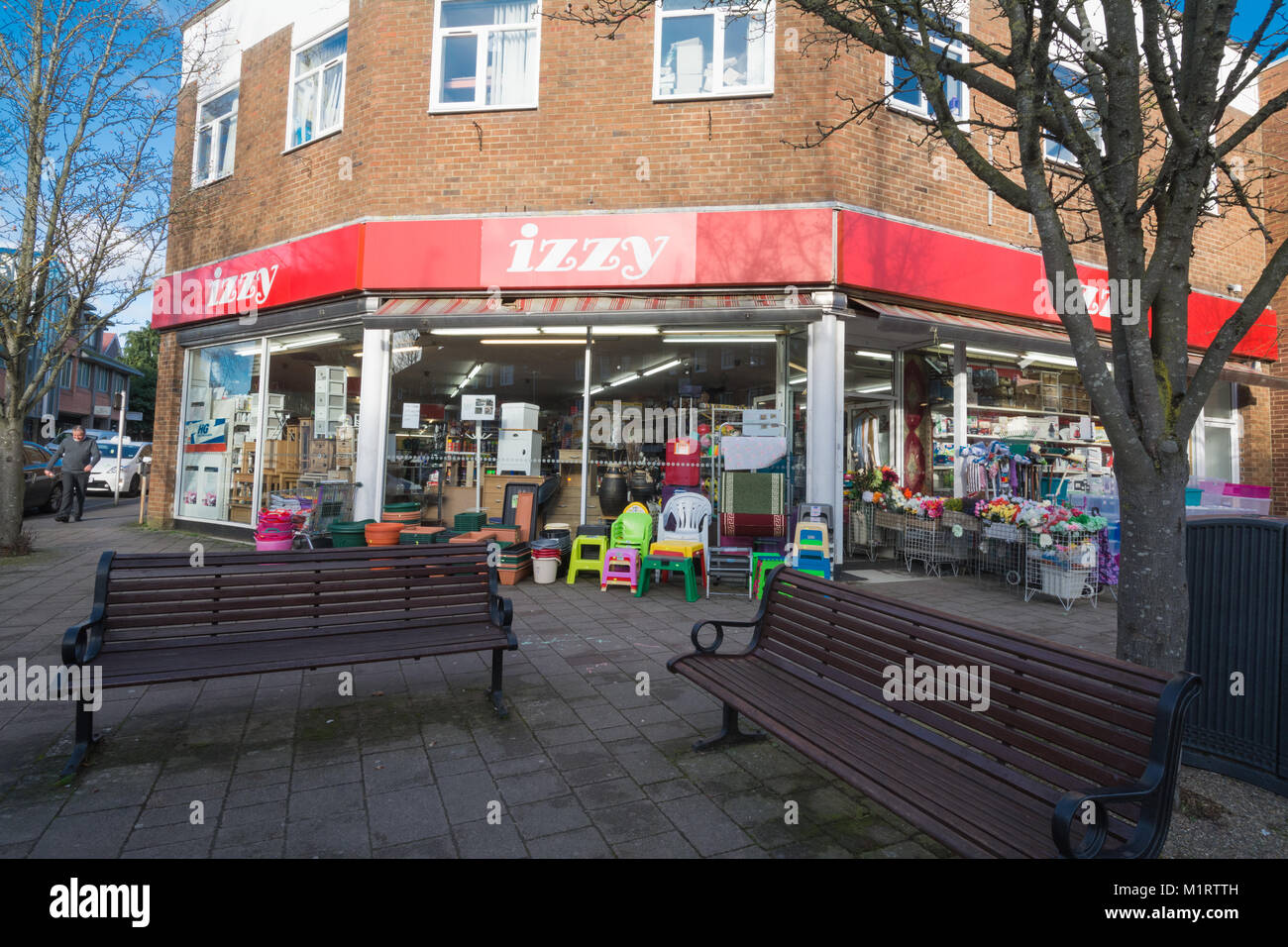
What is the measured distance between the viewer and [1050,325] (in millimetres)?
10047

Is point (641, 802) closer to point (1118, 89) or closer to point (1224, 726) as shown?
point (1224, 726)

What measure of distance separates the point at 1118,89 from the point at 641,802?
13.0 feet

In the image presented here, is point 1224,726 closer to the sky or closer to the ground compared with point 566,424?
closer to the ground

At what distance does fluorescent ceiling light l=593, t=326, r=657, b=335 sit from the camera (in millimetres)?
9141

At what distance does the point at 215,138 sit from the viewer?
12172mm

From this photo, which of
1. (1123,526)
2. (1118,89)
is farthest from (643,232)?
(1123,526)

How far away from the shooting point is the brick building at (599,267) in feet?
27.9

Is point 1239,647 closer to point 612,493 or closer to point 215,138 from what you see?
point 612,493

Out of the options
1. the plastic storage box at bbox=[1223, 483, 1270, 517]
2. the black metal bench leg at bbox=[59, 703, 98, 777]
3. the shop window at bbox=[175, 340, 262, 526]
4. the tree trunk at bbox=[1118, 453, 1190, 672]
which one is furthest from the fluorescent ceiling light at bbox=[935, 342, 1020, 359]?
the shop window at bbox=[175, 340, 262, 526]

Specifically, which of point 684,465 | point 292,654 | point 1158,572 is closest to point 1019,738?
point 1158,572

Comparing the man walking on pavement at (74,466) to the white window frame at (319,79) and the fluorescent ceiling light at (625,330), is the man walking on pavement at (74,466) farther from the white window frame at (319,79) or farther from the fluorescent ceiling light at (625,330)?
the fluorescent ceiling light at (625,330)

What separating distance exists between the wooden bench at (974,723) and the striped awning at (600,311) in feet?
17.3

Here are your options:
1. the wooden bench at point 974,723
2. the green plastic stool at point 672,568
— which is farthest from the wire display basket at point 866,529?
the wooden bench at point 974,723

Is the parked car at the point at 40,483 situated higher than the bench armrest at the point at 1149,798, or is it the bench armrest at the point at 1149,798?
the parked car at the point at 40,483
